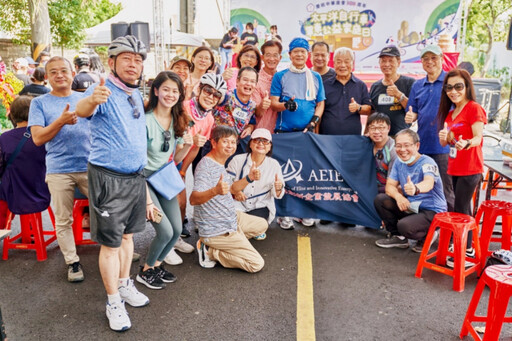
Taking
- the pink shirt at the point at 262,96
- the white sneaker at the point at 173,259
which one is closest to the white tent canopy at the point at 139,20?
the pink shirt at the point at 262,96

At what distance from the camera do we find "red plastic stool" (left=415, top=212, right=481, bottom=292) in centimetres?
381

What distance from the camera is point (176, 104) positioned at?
12.1ft

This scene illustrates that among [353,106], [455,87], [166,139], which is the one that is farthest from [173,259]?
[455,87]

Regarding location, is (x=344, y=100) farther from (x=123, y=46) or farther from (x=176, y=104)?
(x=123, y=46)

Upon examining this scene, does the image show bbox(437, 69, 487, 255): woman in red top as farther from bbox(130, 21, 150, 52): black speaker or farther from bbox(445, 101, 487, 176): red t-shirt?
bbox(130, 21, 150, 52): black speaker

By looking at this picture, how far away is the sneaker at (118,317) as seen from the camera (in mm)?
3148

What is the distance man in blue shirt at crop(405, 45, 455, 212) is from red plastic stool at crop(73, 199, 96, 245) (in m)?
3.56

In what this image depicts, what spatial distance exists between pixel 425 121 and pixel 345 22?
8.49 m

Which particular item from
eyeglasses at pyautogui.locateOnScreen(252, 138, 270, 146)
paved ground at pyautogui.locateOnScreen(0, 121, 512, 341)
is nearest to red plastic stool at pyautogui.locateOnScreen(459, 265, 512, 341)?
paved ground at pyautogui.locateOnScreen(0, 121, 512, 341)

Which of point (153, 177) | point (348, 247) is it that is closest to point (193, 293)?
point (153, 177)

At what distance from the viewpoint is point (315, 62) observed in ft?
18.4

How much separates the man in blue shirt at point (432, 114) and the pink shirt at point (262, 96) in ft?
5.05

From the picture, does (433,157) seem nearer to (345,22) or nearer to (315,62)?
(315,62)

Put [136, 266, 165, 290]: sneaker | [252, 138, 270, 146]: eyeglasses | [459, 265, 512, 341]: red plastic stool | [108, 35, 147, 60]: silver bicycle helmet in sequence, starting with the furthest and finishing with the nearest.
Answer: [252, 138, 270, 146]: eyeglasses, [136, 266, 165, 290]: sneaker, [108, 35, 147, 60]: silver bicycle helmet, [459, 265, 512, 341]: red plastic stool
